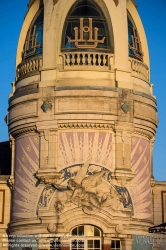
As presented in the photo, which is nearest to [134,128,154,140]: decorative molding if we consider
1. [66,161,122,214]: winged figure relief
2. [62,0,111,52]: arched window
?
[66,161,122,214]: winged figure relief

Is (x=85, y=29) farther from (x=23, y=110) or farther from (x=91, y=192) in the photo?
(x=91, y=192)

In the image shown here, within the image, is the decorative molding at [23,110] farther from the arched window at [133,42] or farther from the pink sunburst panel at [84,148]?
the arched window at [133,42]

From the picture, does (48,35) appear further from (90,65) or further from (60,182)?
(60,182)

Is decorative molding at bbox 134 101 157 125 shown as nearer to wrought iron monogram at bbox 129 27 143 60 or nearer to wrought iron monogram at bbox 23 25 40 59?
wrought iron monogram at bbox 129 27 143 60

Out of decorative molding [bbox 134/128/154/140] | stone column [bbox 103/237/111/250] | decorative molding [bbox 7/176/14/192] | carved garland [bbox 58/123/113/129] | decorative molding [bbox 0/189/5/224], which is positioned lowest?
stone column [bbox 103/237/111/250]

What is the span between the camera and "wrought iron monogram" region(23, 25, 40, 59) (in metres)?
36.1

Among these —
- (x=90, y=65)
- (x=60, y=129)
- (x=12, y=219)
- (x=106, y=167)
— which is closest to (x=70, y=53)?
(x=90, y=65)

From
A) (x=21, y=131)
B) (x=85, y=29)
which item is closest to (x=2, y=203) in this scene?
(x=21, y=131)

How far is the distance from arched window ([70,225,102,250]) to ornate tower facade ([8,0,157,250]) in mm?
49

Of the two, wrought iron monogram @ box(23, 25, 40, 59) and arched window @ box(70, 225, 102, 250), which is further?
wrought iron monogram @ box(23, 25, 40, 59)

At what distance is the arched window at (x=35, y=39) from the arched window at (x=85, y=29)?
5.12ft

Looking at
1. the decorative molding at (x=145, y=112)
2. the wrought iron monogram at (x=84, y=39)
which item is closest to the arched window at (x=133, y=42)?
the wrought iron monogram at (x=84, y=39)

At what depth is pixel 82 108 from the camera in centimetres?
3341

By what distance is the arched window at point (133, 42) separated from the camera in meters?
36.3
